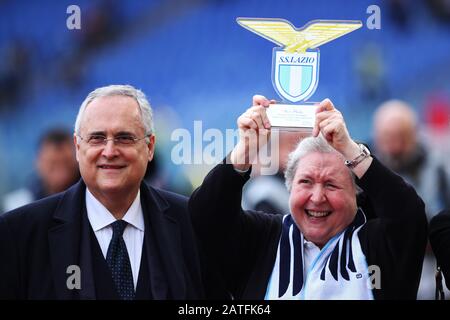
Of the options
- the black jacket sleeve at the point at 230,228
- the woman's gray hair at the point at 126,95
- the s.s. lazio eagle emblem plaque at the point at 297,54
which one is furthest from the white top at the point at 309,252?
the woman's gray hair at the point at 126,95

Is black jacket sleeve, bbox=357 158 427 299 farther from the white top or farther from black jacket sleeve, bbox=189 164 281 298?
black jacket sleeve, bbox=189 164 281 298

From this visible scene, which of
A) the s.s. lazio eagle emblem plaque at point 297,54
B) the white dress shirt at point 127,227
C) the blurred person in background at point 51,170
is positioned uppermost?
the s.s. lazio eagle emblem plaque at point 297,54

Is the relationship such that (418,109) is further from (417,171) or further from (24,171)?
(24,171)

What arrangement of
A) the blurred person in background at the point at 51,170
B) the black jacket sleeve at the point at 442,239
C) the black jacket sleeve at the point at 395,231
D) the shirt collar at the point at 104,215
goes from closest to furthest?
the black jacket sleeve at the point at 395,231, the black jacket sleeve at the point at 442,239, the shirt collar at the point at 104,215, the blurred person in background at the point at 51,170

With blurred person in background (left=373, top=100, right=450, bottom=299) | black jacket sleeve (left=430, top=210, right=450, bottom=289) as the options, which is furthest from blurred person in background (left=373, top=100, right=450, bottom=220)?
black jacket sleeve (left=430, top=210, right=450, bottom=289)

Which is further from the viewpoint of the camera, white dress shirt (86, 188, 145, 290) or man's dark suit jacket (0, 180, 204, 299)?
white dress shirt (86, 188, 145, 290)

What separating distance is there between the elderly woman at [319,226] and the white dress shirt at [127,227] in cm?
24

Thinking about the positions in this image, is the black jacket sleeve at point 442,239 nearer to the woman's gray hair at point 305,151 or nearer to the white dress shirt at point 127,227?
the woman's gray hair at point 305,151

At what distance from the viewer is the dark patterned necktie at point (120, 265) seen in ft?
8.55

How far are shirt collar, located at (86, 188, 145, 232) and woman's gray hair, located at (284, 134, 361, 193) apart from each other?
0.58m

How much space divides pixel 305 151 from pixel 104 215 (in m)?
0.79

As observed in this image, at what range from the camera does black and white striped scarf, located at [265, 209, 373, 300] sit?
8.53 ft

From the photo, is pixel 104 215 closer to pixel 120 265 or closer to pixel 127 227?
pixel 127 227

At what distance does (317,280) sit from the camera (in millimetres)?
2609
